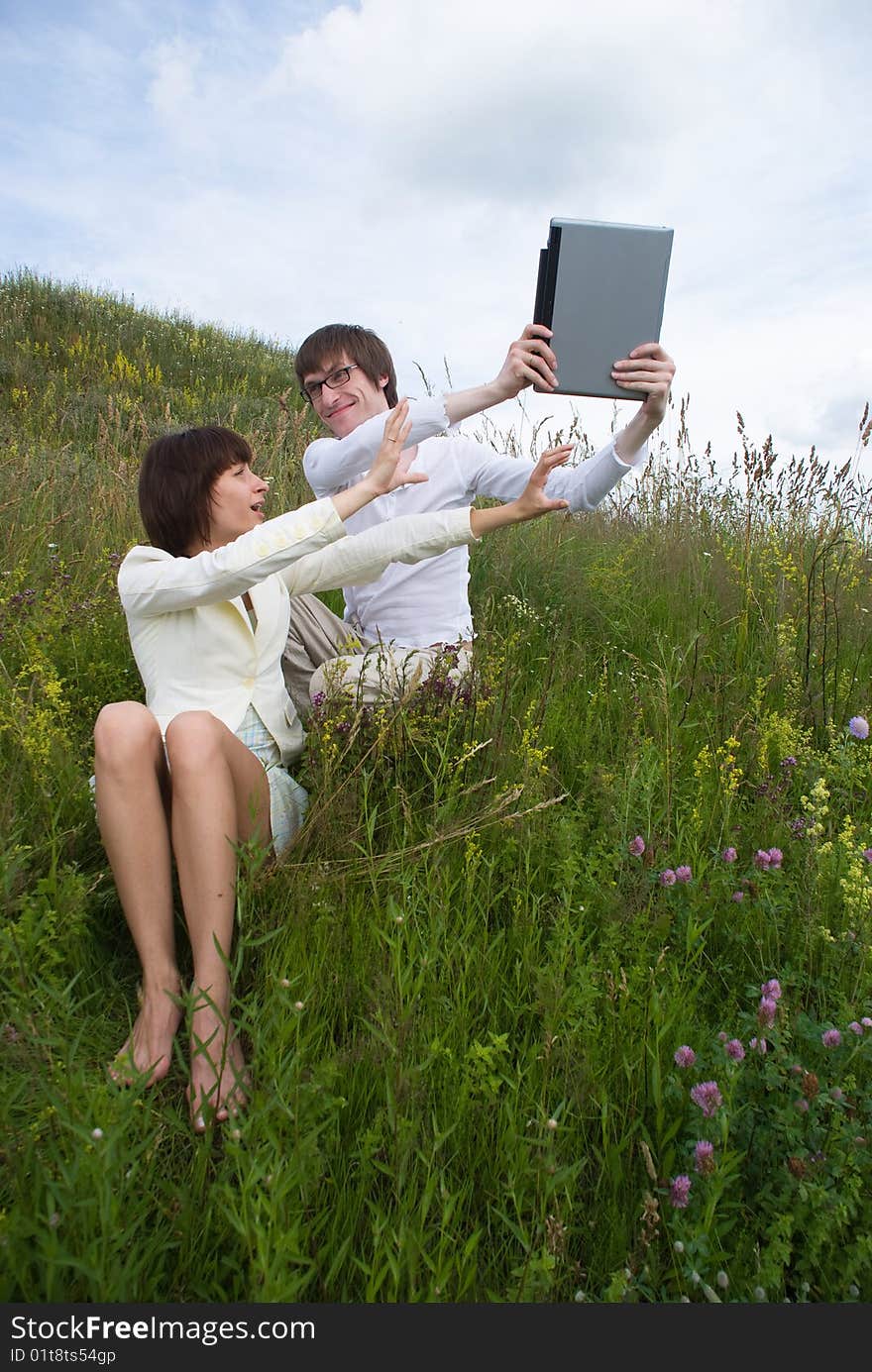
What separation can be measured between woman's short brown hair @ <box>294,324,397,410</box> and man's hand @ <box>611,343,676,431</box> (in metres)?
1.03

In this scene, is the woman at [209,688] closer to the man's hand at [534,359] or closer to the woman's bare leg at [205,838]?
the woman's bare leg at [205,838]

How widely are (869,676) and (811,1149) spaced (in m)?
2.21

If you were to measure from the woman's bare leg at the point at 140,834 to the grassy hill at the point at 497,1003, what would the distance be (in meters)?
0.14

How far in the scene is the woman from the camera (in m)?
1.95

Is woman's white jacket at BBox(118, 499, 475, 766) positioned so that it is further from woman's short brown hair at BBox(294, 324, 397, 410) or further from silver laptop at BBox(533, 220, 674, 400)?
woman's short brown hair at BBox(294, 324, 397, 410)

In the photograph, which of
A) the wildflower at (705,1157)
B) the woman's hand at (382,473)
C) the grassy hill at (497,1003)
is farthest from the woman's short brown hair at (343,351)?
the wildflower at (705,1157)

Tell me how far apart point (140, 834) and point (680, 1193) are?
1371mm

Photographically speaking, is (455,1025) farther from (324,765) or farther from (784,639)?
(784,639)

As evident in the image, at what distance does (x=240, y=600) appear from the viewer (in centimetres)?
247

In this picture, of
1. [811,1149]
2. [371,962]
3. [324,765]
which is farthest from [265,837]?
[811,1149]

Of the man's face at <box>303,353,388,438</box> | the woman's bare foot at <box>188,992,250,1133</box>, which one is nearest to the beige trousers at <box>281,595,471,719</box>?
the man's face at <box>303,353,388,438</box>

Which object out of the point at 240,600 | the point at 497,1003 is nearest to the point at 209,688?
the point at 240,600

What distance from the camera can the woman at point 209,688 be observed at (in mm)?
1951

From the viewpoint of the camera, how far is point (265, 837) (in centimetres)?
230
